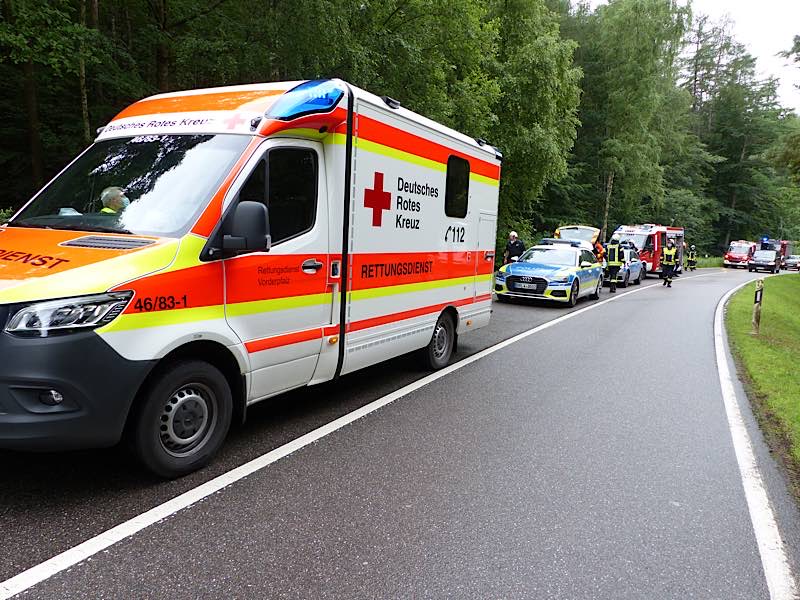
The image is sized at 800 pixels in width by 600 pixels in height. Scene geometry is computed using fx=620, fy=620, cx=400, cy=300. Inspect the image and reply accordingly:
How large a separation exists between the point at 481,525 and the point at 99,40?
13.3m

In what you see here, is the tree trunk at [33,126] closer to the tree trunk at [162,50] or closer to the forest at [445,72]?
the forest at [445,72]

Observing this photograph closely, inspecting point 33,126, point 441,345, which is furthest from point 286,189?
point 33,126

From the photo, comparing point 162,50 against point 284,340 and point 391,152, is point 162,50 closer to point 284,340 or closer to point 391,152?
point 391,152

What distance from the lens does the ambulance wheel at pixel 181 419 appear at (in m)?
3.84

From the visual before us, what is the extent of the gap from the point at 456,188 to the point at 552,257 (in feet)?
32.4

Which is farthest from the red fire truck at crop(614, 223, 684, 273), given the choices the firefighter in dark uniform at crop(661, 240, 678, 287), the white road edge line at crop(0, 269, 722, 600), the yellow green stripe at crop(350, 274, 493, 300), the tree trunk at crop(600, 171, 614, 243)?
the white road edge line at crop(0, 269, 722, 600)

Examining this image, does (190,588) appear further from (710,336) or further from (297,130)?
(710,336)

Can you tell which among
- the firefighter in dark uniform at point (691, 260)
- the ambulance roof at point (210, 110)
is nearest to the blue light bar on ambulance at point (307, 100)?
the ambulance roof at point (210, 110)

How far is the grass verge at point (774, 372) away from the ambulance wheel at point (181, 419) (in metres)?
4.22

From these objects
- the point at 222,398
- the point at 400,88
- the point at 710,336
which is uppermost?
the point at 400,88

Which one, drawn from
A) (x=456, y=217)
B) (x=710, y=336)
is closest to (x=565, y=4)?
(x=710, y=336)

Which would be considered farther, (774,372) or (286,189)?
(774,372)

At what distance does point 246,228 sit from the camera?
13.3 feet

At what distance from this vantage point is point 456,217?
7.73 metres
